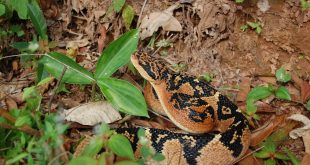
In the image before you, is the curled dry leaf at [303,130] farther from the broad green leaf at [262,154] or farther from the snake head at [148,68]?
the snake head at [148,68]

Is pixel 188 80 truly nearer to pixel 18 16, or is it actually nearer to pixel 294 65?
pixel 294 65

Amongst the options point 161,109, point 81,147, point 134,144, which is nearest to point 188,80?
point 161,109

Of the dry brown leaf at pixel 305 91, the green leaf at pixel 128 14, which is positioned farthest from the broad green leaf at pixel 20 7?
the dry brown leaf at pixel 305 91

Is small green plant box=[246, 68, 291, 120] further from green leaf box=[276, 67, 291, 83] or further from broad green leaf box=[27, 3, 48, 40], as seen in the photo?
broad green leaf box=[27, 3, 48, 40]

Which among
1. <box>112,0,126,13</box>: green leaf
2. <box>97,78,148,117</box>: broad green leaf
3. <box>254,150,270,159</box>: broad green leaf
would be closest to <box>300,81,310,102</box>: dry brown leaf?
<box>254,150,270,159</box>: broad green leaf

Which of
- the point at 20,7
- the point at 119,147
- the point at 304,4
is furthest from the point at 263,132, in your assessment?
the point at 20,7

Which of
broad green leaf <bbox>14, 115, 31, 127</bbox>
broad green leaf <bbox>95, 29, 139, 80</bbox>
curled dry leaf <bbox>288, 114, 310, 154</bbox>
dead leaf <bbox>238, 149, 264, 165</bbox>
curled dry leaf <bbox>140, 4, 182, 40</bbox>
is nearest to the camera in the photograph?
broad green leaf <bbox>14, 115, 31, 127</bbox>
